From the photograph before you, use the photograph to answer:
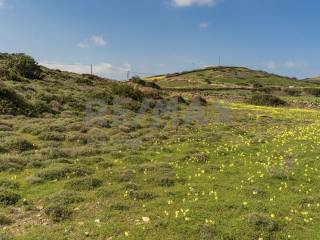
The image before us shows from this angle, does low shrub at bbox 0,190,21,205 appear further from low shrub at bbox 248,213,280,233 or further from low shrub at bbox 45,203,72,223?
low shrub at bbox 248,213,280,233

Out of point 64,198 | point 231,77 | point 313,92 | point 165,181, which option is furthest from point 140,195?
point 231,77

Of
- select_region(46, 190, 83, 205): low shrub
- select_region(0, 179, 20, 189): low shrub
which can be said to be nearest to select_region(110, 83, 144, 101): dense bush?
select_region(0, 179, 20, 189): low shrub

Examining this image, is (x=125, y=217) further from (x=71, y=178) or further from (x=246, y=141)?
(x=246, y=141)

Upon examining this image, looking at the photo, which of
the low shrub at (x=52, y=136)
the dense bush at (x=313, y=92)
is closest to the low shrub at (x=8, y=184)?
the low shrub at (x=52, y=136)

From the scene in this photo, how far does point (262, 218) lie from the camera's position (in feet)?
48.1

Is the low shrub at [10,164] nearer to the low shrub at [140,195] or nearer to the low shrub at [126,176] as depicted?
the low shrub at [126,176]

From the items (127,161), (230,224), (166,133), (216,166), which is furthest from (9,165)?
(166,133)

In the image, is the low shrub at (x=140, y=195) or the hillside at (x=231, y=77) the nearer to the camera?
the low shrub at (x=140, y=195)

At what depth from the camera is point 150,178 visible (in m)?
19.4

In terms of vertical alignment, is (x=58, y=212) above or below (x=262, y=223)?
above

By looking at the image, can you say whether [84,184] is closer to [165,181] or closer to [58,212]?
[58,212]

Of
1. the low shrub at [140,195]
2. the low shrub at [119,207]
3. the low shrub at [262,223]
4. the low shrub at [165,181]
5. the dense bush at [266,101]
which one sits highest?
the dense bush at [266,101]

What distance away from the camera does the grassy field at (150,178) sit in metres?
14.2

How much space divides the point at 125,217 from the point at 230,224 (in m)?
3.33
